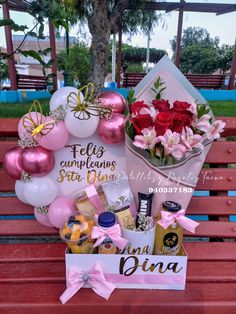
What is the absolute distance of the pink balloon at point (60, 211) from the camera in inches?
45.8

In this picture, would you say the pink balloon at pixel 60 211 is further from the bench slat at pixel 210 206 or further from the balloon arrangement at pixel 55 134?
the bench slat at pixel 210 206

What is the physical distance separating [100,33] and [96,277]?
5.54 meters

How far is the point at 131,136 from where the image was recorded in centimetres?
107

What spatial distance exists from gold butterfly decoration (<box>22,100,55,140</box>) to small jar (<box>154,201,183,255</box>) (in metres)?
0.59

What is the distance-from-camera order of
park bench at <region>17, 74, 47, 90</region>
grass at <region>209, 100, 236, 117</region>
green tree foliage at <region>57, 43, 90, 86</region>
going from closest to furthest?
1. grass at <region>209, 100, 236, 117</region>
2. green tree foliage at <region>57, 43, 90, 86</region>
3. park bench at <region>17, 74, 47, 90</region>

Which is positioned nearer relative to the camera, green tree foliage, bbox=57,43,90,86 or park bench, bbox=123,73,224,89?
green tree foliage, bbox=57,43,90,86

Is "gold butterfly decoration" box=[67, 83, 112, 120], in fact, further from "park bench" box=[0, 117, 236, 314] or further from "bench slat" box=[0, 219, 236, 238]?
"bench slat" box=[0, 219, 236, 238]

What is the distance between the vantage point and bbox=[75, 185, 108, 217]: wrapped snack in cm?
117

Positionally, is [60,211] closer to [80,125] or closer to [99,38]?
[80,125]

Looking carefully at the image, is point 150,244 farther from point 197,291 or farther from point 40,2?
point 40,2

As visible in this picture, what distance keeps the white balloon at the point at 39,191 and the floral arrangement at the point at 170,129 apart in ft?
1.41

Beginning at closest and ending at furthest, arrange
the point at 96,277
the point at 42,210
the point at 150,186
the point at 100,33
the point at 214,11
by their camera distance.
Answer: the point at 96,277 < the point at 150,186 < the point at 42,210 < the point at 100,33 < the point at 214,11

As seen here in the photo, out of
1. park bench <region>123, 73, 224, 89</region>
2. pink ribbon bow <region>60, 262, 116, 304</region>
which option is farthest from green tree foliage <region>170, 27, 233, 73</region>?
pink ribbon bow <region>60, 262, 116, 304</region>

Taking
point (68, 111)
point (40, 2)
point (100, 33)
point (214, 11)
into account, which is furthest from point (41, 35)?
point (214, 11)
